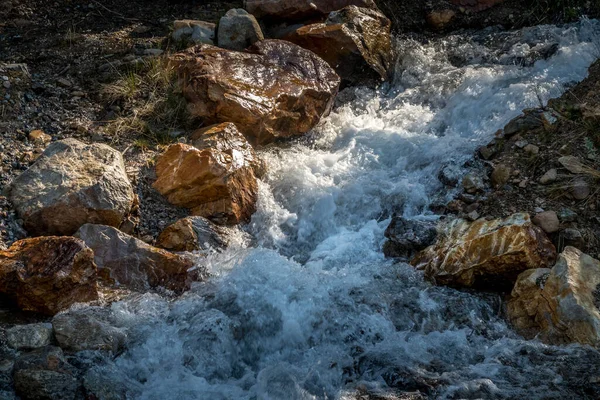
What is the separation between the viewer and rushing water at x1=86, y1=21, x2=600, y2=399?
3174mm

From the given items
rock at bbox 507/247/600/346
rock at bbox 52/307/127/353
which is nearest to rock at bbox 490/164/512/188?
rock at bbox 507/247/600/346

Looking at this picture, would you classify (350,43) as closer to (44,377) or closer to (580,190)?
(580,190)

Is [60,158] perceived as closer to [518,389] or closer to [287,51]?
[287,51]

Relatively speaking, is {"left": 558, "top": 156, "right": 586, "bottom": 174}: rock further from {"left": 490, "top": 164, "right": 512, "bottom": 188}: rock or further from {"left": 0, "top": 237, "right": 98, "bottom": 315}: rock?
{"left": 0, "top": 237, "right": 98, "bottom": 315}: rock

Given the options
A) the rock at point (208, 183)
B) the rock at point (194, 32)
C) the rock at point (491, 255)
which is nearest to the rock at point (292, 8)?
the rock at point (194, 32)

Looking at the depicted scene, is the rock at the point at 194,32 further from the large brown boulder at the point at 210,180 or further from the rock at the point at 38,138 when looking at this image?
the rock at the point at 38,138

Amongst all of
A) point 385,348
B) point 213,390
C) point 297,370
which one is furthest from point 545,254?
point 213,390

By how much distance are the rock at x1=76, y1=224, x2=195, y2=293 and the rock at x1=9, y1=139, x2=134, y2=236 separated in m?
0.15

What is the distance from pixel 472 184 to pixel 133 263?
2.47 m

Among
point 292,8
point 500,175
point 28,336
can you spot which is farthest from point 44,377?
point 292,8

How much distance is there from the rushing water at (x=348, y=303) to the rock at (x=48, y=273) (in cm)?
29

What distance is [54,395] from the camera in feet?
9.62

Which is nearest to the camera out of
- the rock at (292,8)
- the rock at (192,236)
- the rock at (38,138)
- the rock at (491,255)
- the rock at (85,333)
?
the rock at (85,333)

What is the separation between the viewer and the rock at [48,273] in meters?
3.47
